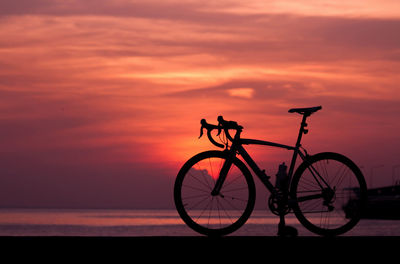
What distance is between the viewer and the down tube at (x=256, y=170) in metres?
7.35

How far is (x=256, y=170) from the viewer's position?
7430 mm

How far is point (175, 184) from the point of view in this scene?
7.30 metres

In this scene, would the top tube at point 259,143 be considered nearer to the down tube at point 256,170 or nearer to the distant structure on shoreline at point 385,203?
the down tube at point 256,170

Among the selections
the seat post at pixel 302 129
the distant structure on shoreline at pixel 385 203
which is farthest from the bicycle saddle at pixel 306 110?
the distant structure on shoreline at pixel 385 203
